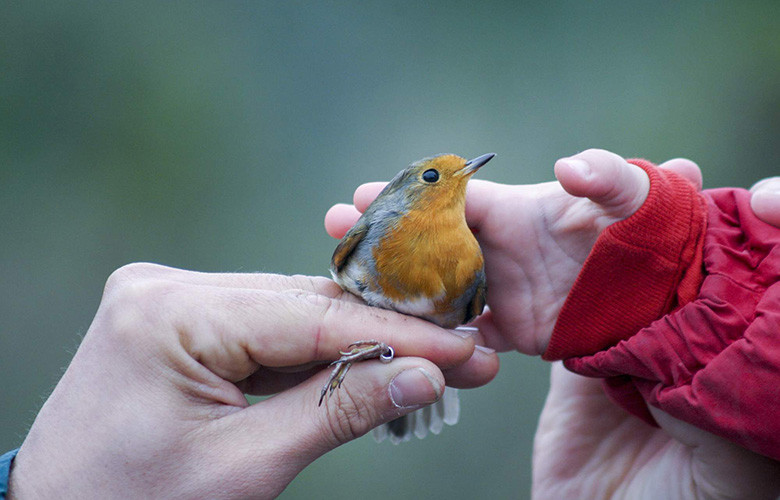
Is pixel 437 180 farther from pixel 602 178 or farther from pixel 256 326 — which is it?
pixel 256 326

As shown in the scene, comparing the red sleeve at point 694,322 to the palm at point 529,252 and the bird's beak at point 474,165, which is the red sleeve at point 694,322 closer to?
the palm at point 529,252

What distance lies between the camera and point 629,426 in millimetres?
2359

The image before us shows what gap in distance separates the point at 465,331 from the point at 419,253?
0.38 metres

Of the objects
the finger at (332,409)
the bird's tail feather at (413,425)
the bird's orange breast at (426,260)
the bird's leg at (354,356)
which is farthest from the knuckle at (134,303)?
the bird's tail feather at (413,425)

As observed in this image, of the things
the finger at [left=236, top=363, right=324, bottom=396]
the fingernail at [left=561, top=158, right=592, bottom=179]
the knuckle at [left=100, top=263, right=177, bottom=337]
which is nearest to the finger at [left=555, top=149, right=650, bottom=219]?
the fingernail at [left=561, top=158, right=592, bottom=179]

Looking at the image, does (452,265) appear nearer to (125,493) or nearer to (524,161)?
(125,493)

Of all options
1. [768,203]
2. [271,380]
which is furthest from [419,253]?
[768,203]

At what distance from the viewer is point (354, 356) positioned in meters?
1.52

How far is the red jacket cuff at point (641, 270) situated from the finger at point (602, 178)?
0.06 meters

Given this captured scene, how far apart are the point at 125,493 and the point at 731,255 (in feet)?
5.78

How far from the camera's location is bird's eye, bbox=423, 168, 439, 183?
1905mm

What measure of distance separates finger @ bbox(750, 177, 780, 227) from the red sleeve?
0.02 metres

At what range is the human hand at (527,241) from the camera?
2.03 metres

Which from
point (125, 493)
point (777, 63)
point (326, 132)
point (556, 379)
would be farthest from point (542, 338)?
point (777, 63)
